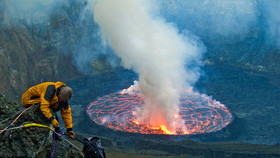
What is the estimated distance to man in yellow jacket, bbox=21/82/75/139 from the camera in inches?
194

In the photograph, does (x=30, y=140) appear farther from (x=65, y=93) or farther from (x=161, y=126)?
(x=161, y=126)

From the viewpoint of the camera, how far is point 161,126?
16906 millimetres

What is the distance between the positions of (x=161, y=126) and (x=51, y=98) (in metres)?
12.5

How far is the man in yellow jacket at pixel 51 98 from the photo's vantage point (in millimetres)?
4918

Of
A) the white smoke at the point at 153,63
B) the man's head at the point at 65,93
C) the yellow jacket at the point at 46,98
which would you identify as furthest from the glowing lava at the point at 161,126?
the man's head at the point at 65,93

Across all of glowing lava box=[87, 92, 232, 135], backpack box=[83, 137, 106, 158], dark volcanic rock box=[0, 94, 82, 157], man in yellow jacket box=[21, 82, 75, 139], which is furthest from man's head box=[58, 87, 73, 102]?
glowing lava box=[87, 92, 232, 135]

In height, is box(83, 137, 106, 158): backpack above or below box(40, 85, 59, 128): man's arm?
below

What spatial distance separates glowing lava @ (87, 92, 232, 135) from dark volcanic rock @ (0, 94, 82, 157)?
1119 cm

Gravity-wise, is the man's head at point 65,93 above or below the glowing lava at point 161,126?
below

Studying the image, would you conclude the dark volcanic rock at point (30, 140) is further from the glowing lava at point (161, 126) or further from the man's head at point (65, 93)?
the glowing lava at point (161, 126)

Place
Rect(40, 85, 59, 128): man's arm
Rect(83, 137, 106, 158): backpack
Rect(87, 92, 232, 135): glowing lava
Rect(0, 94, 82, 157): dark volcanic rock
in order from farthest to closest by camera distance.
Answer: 1. Rect(87, 92, 232, 135): glowing lava
2. Rect(40, 85, 59, 128): man's arm
3. Rect(83, 137, 106, 158): backpack
4. Rect(0, 94, 82, 157): dark volcanic rock

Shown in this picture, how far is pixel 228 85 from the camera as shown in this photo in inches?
997

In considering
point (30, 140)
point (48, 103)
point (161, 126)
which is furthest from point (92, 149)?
point (161, 126)

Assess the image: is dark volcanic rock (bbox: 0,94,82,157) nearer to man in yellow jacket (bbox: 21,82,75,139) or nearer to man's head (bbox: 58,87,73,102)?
man in yellow jacket (bbox: 21,82,75,139)
